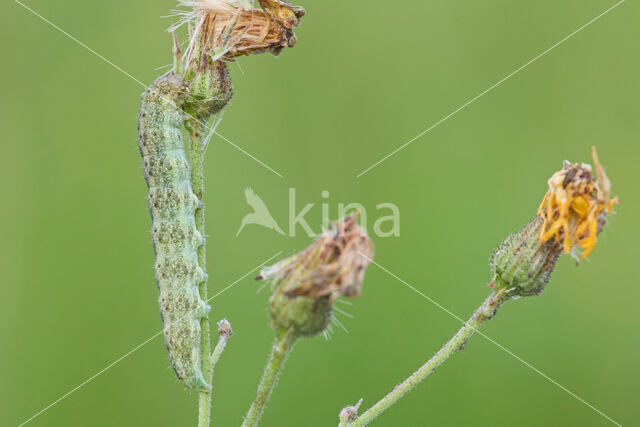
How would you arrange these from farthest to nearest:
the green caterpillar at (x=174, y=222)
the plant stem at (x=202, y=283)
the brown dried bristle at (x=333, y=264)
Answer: the green caterpillar at (x=174, y=222), the plant stem at (x=202, y=283), the brown dried bristle at (x=333, y=264)

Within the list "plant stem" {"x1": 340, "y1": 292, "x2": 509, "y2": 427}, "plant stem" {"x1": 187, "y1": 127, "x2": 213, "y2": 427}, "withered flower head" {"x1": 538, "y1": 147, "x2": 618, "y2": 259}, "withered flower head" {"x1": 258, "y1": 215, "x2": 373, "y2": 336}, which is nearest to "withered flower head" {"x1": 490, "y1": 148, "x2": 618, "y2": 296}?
"withered flower head" {"x1": 538, "y1": 147, "x2": 618, "y2": 259}

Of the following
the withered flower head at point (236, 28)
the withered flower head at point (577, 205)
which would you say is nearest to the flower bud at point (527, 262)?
the withered flower head at point (577, 205)

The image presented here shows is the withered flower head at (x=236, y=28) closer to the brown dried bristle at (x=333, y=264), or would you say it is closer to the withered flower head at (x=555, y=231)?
the brown dried bristle at (x=333, y=264)

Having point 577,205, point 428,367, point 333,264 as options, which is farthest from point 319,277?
point 577,205

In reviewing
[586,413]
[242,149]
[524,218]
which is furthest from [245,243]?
[586,413]

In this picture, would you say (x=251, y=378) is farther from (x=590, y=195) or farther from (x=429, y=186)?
(x=590, y=195)

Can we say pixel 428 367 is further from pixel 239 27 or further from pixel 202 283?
pixel 239 27

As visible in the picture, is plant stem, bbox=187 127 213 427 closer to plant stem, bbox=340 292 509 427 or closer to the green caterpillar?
the green caterpillar
